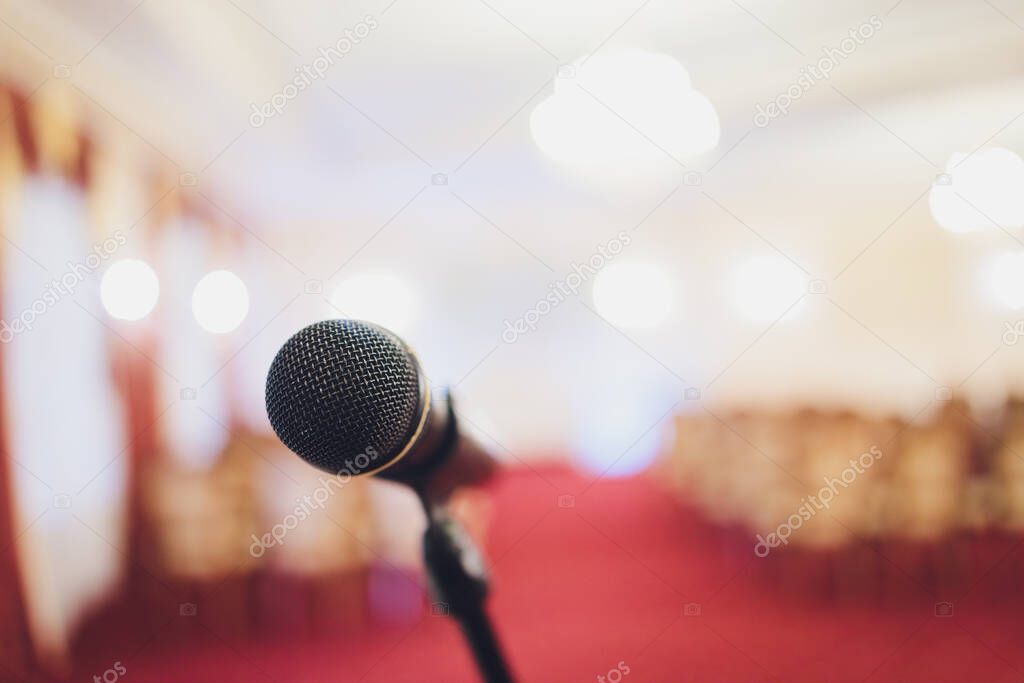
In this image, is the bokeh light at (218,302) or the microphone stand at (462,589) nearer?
the microphone stand at (462,589)

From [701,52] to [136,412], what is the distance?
4115 millimetres

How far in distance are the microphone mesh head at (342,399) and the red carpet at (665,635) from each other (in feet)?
6.34

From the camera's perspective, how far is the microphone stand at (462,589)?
0.67 metres

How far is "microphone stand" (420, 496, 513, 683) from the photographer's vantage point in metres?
0.67

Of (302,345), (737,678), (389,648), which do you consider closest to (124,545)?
(389,648)

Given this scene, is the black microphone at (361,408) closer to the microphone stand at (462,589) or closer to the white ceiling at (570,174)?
the microphone stand at (462,589)
